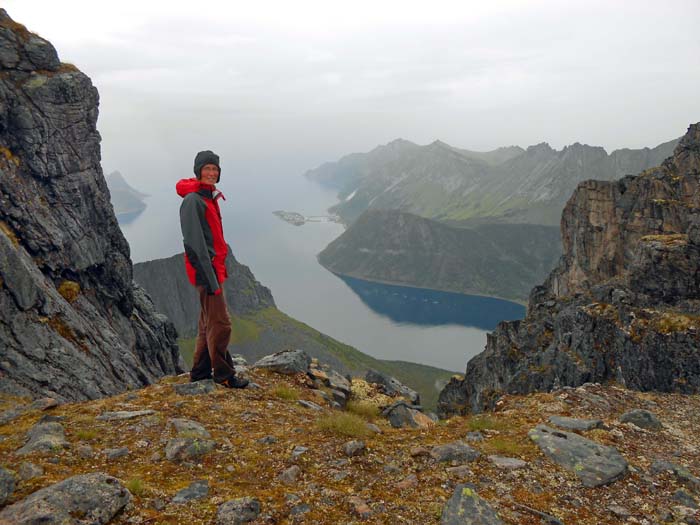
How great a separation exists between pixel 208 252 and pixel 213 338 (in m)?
2.75

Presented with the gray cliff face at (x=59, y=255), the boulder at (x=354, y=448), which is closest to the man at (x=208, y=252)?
the boulder at (x=354, y=448)

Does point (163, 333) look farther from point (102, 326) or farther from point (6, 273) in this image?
point (6, 273)

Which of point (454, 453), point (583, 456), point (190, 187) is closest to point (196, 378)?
point (190, 187)

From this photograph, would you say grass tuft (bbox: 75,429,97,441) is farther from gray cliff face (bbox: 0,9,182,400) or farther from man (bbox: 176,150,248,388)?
gray cliff face (bbox: 0,9,182,400)

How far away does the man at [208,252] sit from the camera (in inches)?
518

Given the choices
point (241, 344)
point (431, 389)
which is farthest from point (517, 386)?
point (241, 344)

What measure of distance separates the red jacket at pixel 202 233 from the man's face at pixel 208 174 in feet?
0.50

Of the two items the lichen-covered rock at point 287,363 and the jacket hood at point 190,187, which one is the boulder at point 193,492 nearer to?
the jacket hood at point 190,187

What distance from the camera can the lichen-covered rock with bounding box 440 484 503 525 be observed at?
299 inches

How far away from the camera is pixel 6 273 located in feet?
102

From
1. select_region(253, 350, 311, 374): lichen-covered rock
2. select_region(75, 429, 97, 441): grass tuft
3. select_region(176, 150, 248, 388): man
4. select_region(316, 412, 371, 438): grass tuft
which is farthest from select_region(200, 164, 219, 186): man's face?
select_region(253, 350, 311, 374): lichen-covered rock

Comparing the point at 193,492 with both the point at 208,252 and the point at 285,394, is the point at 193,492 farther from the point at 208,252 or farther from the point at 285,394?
the point at 208,252

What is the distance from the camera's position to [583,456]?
398 inches

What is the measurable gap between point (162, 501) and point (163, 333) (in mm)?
56915
